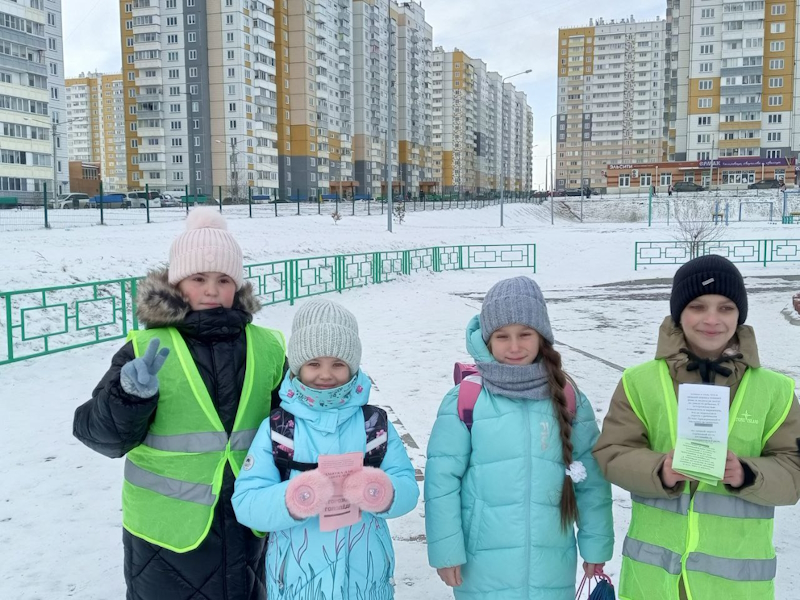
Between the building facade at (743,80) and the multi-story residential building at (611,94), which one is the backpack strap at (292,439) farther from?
the multi-story residential building at (611,94)

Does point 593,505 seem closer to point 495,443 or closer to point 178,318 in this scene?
point 495,443

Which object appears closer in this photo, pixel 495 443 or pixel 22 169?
pixel 495 443

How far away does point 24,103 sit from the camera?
47.2 meters

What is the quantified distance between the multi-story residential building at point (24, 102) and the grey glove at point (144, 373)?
1899 inches

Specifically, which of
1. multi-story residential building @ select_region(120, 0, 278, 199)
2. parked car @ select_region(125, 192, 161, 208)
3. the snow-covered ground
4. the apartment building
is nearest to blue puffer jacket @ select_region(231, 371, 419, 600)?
the snow-covered ground

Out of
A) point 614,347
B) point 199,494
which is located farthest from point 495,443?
point 614,347

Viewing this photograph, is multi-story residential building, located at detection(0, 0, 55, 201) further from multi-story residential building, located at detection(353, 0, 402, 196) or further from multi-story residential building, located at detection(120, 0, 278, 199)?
multi-story residential building, located at detection(353, 0, 402, 196)

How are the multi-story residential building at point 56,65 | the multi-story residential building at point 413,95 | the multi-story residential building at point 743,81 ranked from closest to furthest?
the multi-story residential building at point 56,65
the multi-story residential building at point 743,81
the multi-story residential building at point 413,95

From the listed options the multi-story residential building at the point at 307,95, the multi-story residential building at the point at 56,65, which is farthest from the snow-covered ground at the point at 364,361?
the multi-story residential building at the point at 56,65

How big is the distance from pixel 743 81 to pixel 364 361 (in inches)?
2822

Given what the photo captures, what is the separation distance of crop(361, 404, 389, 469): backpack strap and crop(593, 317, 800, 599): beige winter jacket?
0.64 metres

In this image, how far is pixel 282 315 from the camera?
1226 centimetres

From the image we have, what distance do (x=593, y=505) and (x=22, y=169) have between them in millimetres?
52674

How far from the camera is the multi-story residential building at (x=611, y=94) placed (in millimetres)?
99000
